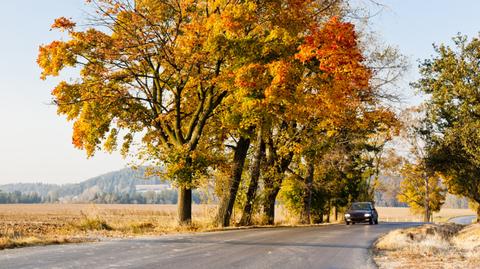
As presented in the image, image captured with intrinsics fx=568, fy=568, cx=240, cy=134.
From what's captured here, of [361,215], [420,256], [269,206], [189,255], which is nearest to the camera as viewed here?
[189,255]

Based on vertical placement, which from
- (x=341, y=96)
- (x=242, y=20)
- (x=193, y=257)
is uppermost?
(x=242, y=20)

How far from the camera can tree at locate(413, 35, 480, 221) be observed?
40531 millimetres

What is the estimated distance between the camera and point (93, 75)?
24.7 m

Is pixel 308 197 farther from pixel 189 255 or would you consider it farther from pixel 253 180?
pixel 189 255

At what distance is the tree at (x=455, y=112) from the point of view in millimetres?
40531

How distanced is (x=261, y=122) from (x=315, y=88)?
295 cm

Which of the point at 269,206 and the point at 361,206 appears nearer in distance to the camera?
the point at 269,206

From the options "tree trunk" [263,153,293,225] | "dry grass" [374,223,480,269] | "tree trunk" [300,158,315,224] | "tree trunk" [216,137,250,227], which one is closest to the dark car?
"tree trunk" [300,158,315,224]

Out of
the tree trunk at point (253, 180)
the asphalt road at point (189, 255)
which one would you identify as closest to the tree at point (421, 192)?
the tree trunk at point (253, 180)

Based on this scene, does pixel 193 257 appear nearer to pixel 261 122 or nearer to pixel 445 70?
pixel 261 122

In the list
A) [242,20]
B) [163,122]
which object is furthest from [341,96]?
[163,122]

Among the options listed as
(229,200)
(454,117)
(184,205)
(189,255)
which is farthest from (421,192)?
(189,255)

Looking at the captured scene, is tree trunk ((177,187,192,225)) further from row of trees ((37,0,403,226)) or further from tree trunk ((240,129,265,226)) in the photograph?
tree trunk ((240,129,265,226))

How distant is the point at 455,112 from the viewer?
42.0 metres
